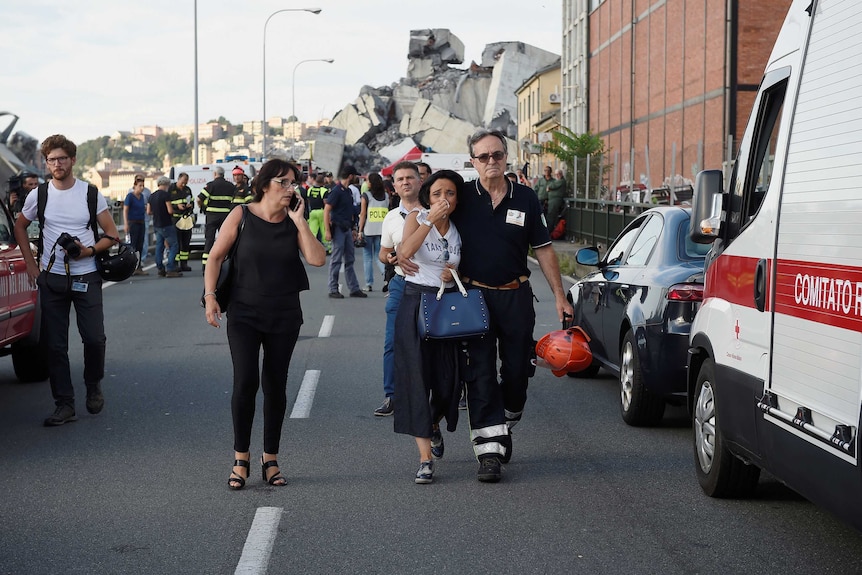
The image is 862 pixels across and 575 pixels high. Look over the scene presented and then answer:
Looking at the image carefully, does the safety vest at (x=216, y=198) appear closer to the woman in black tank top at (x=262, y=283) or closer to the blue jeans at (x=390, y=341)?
the blue jeans at (x=390, y=341)

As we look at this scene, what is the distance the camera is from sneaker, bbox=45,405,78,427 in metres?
8.12

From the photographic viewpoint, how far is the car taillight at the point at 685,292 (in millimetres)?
7359

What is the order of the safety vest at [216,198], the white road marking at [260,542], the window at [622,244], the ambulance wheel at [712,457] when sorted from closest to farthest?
the white road marking at [260,542]
the ambulance wheel at [712,457]
the window at [622,244]
the safety vest at [216,198]

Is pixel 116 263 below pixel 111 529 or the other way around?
the other way around

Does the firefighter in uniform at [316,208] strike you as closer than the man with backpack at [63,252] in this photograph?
No

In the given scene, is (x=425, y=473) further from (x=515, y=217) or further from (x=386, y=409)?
(x=386, y=409)

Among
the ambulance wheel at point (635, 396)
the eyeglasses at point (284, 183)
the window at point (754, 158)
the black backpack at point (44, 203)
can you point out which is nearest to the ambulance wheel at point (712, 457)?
the window at point (754, 158)

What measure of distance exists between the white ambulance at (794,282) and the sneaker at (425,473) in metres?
1.40

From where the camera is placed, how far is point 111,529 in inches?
216

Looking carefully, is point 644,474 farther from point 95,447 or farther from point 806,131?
point 95,447

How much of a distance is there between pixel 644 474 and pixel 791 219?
91.8 inches

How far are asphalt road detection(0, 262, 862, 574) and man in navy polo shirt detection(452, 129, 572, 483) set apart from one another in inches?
14.2


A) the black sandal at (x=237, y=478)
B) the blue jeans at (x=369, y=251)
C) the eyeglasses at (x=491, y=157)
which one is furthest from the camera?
the blue jeans at (x=369, y=251)

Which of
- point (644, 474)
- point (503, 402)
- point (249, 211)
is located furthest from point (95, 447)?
point (644, 474)
